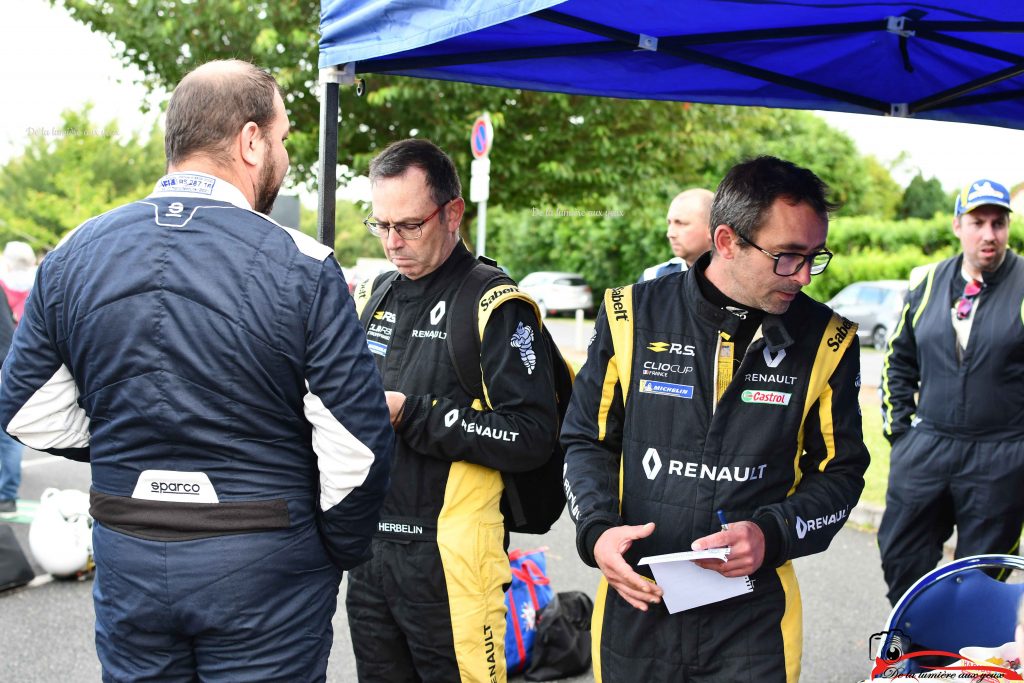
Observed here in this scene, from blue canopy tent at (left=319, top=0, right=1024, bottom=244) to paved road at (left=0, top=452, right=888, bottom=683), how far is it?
2567 mm

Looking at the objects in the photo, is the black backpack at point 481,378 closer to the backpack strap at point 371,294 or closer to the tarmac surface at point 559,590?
the backpack strap at point 371,294

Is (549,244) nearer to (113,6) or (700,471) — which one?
(113,6)

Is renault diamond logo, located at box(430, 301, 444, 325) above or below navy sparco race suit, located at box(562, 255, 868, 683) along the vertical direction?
above

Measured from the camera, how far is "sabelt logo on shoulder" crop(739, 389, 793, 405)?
2.21 m

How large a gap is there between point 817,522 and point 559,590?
11.7 ft

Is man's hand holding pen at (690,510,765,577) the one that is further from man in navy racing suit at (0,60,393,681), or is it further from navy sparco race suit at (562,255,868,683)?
man in navy racing suit at (0,60,393,681)

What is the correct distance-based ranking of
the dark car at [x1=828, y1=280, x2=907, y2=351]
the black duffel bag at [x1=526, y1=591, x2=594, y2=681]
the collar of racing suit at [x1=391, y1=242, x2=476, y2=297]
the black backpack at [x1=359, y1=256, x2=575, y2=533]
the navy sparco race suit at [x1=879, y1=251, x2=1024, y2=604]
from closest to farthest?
the black backpack at [x1=359, y1=256, x2=575, y2=533] < the collar of racing suit at [x1=391, y1=242, x2=476, y2=297] < the navy sparco race suit at [x1=879, y1=251, x2=1024, y2=604] < the black duffel bag at [x1=526, y1=591, x2=594, y2=681] < the dark car at [x1=828, y1=280, x2=907, y2=351]

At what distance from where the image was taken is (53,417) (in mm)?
1994

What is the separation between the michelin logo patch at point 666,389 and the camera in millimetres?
2238

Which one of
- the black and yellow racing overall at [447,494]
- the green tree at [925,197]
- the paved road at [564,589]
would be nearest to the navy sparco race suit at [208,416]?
the black and yellow racing overall at [447,494]

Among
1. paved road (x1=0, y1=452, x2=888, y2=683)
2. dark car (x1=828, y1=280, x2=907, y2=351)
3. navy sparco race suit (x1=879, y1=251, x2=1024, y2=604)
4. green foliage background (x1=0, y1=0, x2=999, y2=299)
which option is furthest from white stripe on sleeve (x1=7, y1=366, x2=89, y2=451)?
dark car (x1=828, y1=280, x2=907, y2=351)

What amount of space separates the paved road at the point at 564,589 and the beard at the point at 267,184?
2.98 m

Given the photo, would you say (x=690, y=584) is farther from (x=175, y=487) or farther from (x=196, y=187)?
(x=196, y=187)

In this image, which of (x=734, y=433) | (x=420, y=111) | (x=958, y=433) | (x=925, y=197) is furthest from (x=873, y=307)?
(x=925, y=197)
